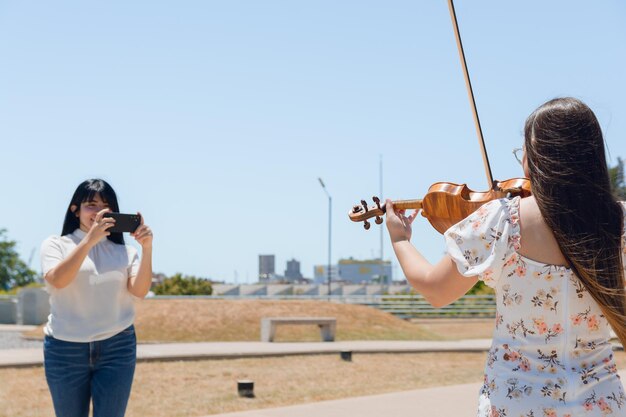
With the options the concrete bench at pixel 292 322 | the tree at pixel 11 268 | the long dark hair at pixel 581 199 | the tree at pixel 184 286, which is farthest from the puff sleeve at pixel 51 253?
the tree at pixel 11 268

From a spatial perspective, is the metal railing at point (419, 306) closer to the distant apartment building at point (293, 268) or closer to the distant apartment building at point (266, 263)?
the distant apartment building at point (266, 263)

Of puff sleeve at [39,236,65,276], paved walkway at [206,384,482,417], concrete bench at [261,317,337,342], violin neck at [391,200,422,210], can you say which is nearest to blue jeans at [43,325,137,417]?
puff sleeve at [39,236,65,276]

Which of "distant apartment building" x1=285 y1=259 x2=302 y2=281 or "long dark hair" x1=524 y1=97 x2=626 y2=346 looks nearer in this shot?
"long dark hair" x1=524 y1=97 x2=626 y2=346

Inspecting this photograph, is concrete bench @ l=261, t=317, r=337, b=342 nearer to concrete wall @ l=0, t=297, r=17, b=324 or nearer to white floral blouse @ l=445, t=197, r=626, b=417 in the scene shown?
concrete wall @ l=0, t=297, r=17, b=324

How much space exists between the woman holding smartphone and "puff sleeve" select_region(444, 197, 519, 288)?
7.68 feet

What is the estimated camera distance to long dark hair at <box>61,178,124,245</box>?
4.43 meters

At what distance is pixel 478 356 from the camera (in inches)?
623

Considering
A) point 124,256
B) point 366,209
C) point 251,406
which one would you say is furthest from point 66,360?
point 251,406

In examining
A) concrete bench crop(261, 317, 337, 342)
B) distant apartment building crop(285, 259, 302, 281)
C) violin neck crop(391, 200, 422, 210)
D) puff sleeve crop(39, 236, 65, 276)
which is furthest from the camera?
distant apartment building crop(285, 259, 302, 281)

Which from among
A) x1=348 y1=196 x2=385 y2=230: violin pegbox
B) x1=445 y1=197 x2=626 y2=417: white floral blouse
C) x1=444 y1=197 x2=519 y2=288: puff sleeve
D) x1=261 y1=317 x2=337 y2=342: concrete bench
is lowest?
x1=261 y1=317 x2=337 y2=342: concrete bench

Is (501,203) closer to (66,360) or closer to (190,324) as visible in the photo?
(66,360)

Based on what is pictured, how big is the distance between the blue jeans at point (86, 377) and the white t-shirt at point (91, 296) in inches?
2.2

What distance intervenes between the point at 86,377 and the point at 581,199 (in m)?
2.71

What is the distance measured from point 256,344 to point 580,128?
1501 centimetres
